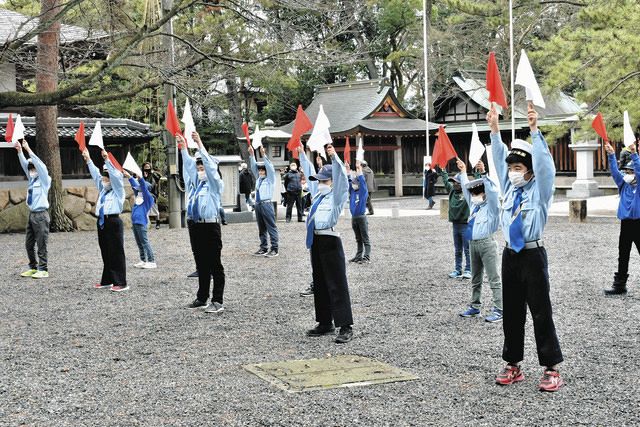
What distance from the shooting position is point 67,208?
21422 millimetres

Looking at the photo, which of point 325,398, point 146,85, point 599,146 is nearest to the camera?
point 325,398

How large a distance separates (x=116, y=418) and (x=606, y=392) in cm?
333

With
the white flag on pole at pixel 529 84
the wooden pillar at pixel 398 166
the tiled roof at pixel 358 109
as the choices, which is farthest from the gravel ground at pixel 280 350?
the wooden pillar at pixel 398 166

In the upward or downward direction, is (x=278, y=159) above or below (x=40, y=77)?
below

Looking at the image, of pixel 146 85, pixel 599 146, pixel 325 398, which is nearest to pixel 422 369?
pixel 325 398

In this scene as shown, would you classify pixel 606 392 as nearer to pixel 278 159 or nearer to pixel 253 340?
pixel 253 340

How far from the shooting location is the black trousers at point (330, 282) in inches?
304

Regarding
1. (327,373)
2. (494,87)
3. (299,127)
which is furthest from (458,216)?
(327,373)

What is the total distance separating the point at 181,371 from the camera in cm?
657

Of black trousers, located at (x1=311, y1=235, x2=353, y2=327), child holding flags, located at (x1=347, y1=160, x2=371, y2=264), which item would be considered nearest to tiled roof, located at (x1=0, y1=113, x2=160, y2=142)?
child holding flags, located at (x1=347, y1=160, x2=371, y2=264)

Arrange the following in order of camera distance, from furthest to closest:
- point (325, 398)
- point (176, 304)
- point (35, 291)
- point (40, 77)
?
point (40, 77) < point (35, 291) < point (176, 304) < point (325, 398)

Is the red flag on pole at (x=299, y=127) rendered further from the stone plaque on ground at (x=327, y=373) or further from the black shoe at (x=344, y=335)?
the stone plaque on ground at (x=327, y=373)

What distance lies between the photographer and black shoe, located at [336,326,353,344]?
761 cm

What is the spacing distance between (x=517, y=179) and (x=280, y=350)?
2664mm
